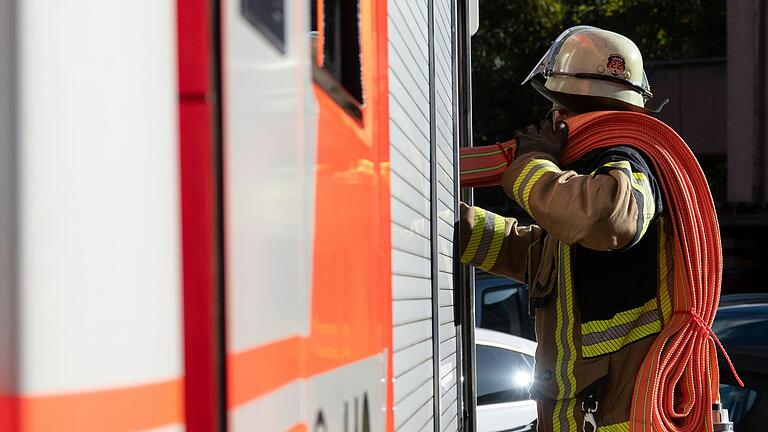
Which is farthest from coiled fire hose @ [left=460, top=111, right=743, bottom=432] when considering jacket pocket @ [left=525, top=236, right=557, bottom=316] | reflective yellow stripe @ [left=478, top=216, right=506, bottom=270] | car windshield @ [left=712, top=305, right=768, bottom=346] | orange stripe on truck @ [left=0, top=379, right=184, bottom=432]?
orange stripe on truck @ [left=0, top=379, right=184, bottom=432]

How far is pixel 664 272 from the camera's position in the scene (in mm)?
3539

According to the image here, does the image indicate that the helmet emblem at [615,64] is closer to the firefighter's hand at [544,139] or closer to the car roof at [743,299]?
the firefighter's hand at [544,139]

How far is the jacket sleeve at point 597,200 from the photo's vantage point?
10.5ft

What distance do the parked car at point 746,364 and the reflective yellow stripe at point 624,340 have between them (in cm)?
208

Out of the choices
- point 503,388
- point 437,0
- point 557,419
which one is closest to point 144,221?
point 437,0

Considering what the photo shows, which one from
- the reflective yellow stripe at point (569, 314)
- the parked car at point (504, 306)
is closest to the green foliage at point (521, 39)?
the parked car at point (504, 306)

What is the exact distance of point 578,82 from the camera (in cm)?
378

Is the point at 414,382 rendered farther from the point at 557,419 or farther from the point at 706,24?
the point at 706,24

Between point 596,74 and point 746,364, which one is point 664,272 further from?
point 746,364

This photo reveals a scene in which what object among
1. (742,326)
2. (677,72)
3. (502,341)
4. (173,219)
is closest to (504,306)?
(502,341)

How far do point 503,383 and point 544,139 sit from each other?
3176mm

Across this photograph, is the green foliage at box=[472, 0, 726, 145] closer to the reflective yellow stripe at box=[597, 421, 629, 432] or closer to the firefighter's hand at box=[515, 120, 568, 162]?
the firefighter's hand at box=[515, 120, 568, 162]

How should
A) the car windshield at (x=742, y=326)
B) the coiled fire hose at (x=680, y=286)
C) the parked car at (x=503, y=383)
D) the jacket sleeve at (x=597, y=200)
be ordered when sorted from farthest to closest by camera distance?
1. the parked car at (x=503, y=383)
2. the car windshield at (x=742, y=326)
3. the coiled fire hose at (x=680, y=286)
4. the jacket sleeve at (x=597, y=200)

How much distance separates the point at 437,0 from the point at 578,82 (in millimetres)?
670
